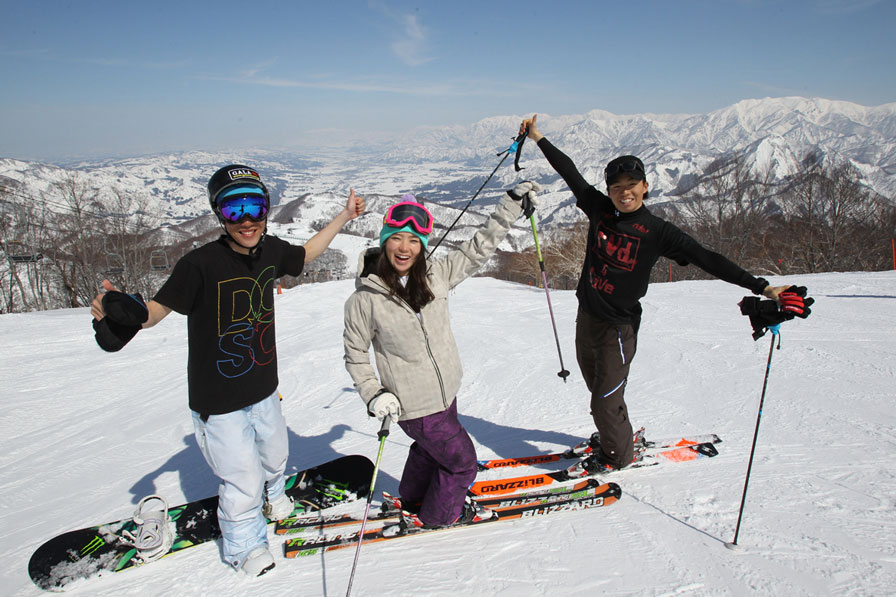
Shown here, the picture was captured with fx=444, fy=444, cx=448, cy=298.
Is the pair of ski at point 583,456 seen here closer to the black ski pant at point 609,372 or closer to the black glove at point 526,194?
the black ski pant at point 609,372

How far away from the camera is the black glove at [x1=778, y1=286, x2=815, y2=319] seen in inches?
101

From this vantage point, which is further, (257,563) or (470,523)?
(470,523)

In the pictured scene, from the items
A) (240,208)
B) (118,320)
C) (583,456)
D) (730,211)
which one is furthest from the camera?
(730,211)

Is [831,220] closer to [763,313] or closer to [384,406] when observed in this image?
[763,313]

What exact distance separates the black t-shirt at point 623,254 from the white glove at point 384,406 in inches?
66.6

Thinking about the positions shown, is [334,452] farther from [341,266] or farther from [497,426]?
[341,266]

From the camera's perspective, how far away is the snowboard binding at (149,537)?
2.91 m

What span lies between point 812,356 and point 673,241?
178 inches

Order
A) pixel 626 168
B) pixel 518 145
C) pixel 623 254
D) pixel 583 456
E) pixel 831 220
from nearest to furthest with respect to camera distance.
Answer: pixel 626 168 < pixel 623 254 < pixel 518 145 < pixel 583 456 < pixel 831 220

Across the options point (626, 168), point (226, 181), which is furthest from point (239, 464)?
point (626, 168)

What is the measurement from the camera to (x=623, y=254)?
10.4 feet

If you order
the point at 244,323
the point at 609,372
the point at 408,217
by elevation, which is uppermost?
the point at 408,217

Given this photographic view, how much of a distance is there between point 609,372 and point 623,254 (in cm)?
87

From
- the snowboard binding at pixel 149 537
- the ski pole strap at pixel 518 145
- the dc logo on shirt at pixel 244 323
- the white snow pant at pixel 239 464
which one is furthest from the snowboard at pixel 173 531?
the ski pole strap at pixel 518 145
